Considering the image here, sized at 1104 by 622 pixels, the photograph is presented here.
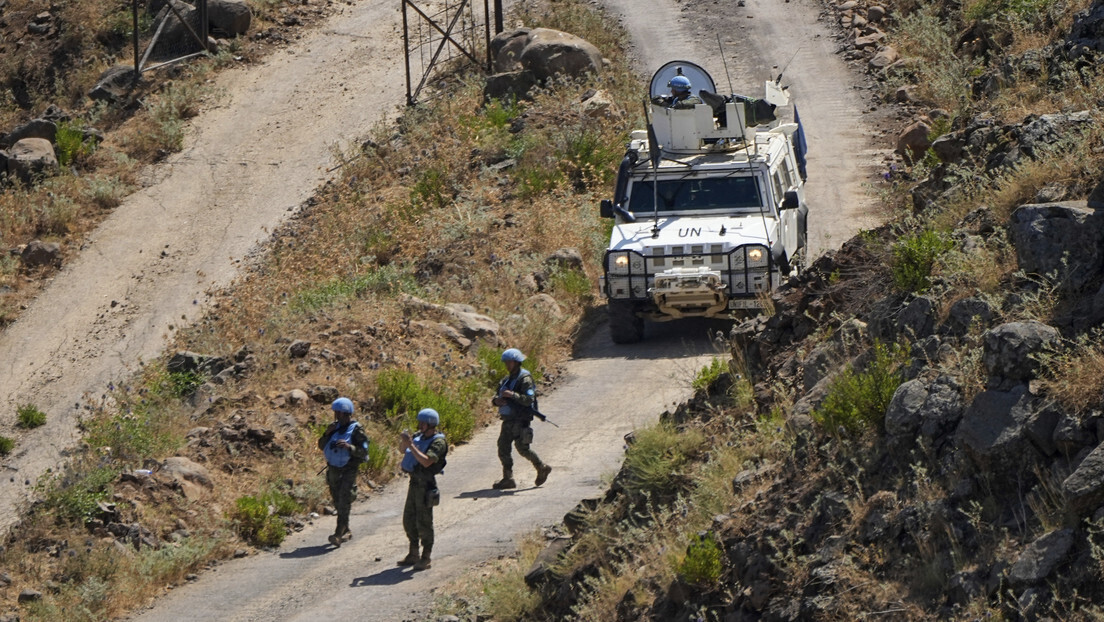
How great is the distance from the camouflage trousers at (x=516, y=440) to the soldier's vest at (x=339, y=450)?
1.52 metres

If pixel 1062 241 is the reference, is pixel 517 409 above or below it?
below

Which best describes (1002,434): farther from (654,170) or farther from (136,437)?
(654,170)

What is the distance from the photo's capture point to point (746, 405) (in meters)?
10.1

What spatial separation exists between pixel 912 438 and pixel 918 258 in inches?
69.1

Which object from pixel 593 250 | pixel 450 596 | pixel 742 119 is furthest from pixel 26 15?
pixel 450 596

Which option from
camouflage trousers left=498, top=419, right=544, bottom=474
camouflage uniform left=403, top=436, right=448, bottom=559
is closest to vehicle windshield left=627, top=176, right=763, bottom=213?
camouflage trousers left=498, top=419, right=544, bottom=474

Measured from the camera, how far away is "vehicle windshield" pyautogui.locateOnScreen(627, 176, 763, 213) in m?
16.5

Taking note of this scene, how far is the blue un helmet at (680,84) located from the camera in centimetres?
1675

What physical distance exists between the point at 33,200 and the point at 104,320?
440 centimetres

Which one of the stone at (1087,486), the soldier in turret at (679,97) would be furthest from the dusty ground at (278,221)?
the stone at (1087,486)

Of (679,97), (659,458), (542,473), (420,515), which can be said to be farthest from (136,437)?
(679,97)

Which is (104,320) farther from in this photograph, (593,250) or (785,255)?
(785,255)

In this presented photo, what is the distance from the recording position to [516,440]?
1273 centimetres

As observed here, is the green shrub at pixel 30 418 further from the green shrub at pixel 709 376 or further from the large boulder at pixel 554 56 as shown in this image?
the large boulder at pixel 554 56
